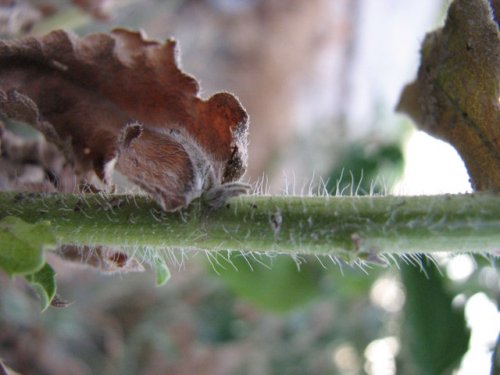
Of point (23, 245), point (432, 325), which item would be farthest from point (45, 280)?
point (432, 325)

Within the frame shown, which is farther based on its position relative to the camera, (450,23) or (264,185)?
(264,185)

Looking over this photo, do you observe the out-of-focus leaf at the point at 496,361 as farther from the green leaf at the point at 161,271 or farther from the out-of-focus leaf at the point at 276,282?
the out-of-focus leaf at the point at 276,282

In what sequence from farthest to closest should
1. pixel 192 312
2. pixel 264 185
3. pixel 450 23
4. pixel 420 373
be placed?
pixel 192 312 → pixel 420 373 → pixel 264 185 → pixel 450 23

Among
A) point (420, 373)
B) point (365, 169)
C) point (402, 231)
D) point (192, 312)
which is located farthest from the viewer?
point (192, 312)

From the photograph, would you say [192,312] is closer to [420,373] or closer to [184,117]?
[420,373]

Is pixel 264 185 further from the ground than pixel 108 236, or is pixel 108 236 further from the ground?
pixel 264 185

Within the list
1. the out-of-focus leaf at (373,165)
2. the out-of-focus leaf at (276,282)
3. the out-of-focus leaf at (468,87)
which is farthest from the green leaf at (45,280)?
the out-of-focus leaf at (373,165)

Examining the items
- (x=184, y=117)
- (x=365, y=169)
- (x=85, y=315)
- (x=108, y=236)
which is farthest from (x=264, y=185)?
(x=85, y=315)
